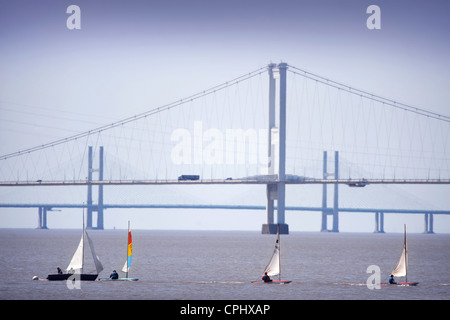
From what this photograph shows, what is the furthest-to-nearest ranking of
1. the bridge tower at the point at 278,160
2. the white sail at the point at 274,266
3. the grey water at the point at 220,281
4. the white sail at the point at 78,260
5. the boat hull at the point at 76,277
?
the bridge tower at the point at 278,160 < the boat hull at the point at 76,277 < the white sail at the point at 78,260 < the white sail at the point at 274,266 < the grey water at the point at 220,281

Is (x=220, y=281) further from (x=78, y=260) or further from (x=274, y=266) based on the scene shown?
(x=78, y=260)

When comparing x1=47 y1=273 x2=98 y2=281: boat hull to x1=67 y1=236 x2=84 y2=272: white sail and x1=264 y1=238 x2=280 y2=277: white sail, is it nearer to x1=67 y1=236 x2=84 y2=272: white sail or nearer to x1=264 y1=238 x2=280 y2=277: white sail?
x1=67 y1=236 x2=84 y2=272: white sail

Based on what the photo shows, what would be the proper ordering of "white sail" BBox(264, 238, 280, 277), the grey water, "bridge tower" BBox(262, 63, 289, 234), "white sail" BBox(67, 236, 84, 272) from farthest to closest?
"bridge tower" BBox(262, 63, 289, 234)
"white sail" BBox(67, 236, 84, 272)
"white sail" BBox(264, 238, 280, 277)
the grey water

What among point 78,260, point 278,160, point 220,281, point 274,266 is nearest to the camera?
point 274,266

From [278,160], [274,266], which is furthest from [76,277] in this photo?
[278,160]

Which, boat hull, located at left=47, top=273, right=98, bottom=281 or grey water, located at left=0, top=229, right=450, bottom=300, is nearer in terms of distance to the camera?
grey water, located at left=0, top=229, right=450, bottom=300

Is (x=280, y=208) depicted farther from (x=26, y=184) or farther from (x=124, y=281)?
(x=124, y=281)

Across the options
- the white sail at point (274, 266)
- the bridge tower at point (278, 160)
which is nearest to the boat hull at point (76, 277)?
the white sail at point (274, 266)

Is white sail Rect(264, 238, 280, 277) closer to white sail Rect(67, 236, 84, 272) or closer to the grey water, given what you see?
the grey water

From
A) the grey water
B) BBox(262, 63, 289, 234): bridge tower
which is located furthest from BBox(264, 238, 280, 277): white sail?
BBox(262, 63, 289, 234): bridge tower

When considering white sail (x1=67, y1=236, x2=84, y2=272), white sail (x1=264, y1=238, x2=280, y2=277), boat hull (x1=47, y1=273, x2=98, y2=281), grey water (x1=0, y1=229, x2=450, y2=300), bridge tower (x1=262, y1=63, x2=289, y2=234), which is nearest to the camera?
grey water (x1=0, y1=229, x2=450, y2=300)

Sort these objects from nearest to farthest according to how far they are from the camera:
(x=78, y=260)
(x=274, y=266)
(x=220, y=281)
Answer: (x=274, y=266) → (x=78, y=260) → (x=220, y=281)

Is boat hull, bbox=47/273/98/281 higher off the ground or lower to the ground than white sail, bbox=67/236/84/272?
lower

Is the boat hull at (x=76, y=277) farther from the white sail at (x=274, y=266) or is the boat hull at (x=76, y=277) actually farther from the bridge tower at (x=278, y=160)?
the bridge tower at (x=278, y=160)
